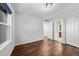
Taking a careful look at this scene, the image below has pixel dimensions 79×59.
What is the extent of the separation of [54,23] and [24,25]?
9.90 feet

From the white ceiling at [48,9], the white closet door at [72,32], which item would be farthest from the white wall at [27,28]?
the white closet door at [72,32]

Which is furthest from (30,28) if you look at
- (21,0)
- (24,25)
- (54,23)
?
(21,0)

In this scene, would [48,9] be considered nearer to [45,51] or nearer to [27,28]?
[45,51]

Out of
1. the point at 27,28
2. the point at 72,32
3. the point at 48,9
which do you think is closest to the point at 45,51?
the point at 48,9

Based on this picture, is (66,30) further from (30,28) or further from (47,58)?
(47,58)

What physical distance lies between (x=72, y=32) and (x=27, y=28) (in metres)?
3.30

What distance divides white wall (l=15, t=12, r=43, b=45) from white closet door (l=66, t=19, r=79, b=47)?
2750 millimetres

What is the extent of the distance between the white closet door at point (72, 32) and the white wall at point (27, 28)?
108 inches

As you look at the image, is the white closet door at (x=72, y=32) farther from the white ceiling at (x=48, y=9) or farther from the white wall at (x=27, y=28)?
the white wall at (x=27, y=28)

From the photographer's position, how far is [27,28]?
608 centimetres

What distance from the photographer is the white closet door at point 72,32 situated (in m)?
4.67

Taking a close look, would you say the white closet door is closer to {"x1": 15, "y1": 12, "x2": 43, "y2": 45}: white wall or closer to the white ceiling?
the white ceiling

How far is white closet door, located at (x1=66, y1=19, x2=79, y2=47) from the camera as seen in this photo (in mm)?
4668

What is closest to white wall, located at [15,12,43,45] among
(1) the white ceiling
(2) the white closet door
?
(1) the white ceiling
